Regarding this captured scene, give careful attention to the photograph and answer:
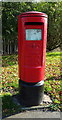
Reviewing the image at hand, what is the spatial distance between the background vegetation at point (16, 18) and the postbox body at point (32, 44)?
15.0 feet

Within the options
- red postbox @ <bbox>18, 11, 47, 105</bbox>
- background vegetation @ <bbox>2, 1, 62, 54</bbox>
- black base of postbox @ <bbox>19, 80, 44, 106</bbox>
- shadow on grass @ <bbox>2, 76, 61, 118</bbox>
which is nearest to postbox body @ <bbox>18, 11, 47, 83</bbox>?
red postbox @ <bbox>18, 11, 47, 105</bbox>

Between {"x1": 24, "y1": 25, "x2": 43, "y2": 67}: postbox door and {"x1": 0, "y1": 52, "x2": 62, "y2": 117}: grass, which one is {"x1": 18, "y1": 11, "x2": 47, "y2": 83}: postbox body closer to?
{"x1": 24, "y1": 25, "x2": 43, "y2": 67}: postbox door

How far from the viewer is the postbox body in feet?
9.23

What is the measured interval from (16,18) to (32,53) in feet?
15.8

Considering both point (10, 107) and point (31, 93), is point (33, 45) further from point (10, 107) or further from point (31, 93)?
point (10, 107)

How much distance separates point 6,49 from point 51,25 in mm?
3383

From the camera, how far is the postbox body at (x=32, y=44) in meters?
2.81

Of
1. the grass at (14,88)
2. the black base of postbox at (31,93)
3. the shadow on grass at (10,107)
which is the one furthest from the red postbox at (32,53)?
the grass at (14,88)

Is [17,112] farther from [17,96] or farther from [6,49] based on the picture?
[6,49]

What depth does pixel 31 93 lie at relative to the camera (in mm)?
3158

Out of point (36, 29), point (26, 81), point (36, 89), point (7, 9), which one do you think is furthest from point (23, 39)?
point (7, 9)

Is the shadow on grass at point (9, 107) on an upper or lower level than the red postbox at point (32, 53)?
lower

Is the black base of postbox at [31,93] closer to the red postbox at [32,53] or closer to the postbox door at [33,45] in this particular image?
the red postbox at [32,53]

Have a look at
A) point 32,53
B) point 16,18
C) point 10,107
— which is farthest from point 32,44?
point 16,18
